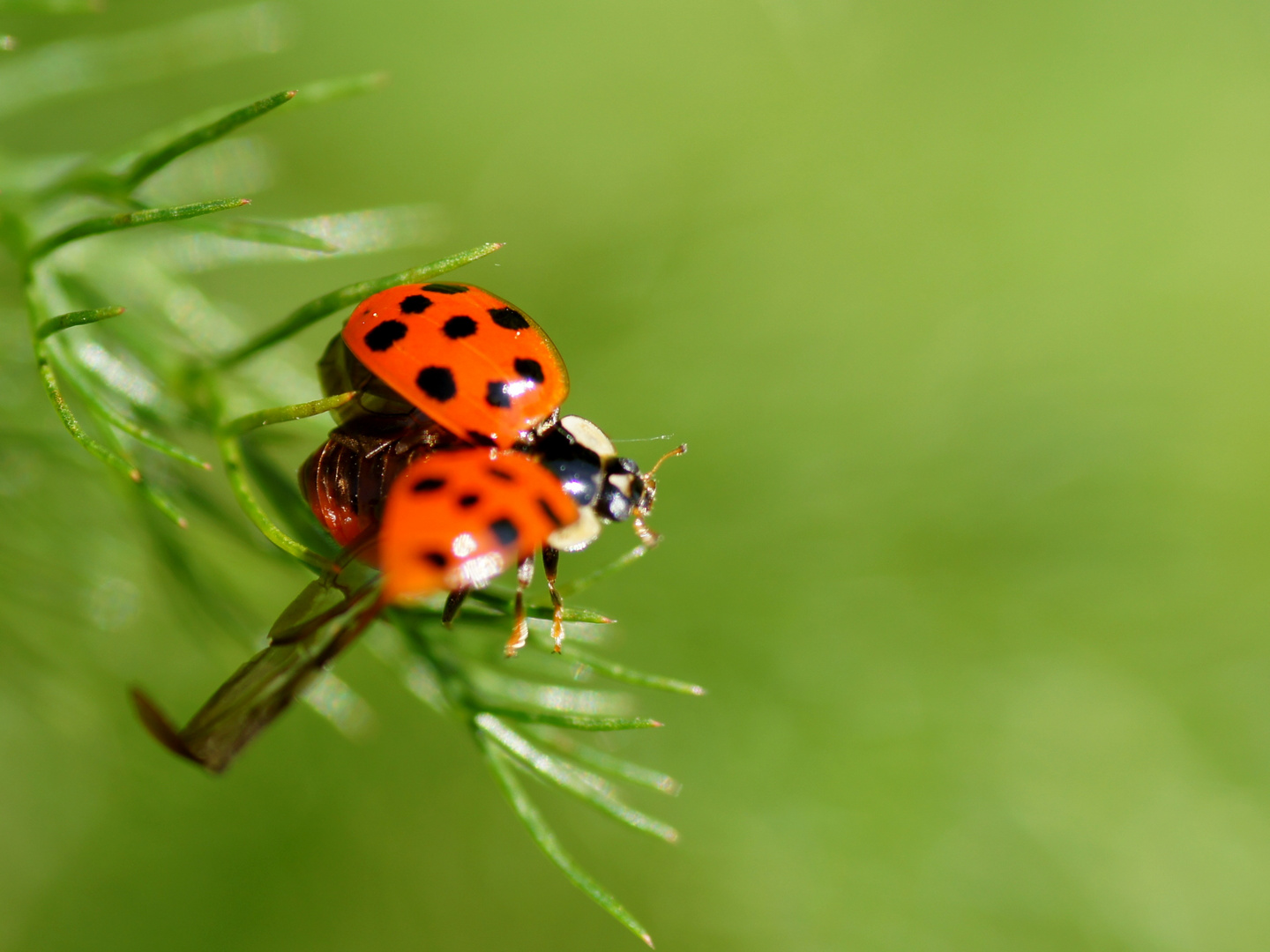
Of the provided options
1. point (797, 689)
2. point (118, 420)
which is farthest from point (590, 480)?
point (797, 689)

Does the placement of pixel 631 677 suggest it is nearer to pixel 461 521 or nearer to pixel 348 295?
pixel 461 521

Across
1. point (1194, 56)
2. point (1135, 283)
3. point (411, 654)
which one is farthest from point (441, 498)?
point (1194, 56)

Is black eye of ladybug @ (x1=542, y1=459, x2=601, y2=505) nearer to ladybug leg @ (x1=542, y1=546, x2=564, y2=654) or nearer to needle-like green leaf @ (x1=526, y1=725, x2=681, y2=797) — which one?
ladybug leg @ (x1=542, y1=546, x2=564, y2=654)

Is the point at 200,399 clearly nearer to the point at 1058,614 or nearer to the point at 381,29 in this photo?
the point at 1058,614

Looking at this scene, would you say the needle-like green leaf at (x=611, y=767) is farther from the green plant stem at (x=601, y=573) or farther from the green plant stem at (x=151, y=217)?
the green plant stem at (x=151, y=217)

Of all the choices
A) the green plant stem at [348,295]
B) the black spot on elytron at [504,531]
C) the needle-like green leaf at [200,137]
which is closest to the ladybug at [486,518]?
the black spot on elytron at [504,531]

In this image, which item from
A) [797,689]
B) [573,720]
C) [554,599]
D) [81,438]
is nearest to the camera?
[81,438]
